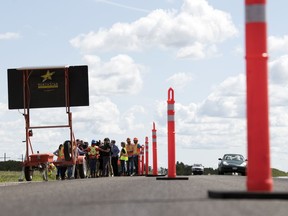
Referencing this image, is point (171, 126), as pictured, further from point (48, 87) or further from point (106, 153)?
point (106, 153)

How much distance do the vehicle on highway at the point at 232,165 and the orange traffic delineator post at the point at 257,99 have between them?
35.0 meters

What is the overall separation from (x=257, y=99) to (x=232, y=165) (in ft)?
116

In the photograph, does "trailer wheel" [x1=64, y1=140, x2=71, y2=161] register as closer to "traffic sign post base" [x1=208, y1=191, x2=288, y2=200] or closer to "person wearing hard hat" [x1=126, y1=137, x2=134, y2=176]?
"person wearing hard hat" [x1=126, y1=137, x2=134, y2=176]

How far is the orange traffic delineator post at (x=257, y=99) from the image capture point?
8.45 m

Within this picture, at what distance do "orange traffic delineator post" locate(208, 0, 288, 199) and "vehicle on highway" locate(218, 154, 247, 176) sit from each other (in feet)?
115

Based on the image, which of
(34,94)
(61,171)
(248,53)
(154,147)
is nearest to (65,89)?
(34,94)

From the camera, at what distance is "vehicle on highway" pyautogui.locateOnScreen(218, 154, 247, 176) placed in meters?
43.4

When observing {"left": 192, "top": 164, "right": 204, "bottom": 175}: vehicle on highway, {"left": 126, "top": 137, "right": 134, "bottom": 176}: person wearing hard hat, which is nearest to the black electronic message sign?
{"left": 126, "top": 137, "right": 134, "bottom": 176}: person wearing hard hat

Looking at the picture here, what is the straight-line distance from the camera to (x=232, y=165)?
43562 mm

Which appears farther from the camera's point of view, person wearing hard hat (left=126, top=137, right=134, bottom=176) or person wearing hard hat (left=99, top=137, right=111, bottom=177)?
person wearing hard hat (left=126, top=137, right=134, bottom=176)

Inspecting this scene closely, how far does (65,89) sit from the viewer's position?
86.5ft

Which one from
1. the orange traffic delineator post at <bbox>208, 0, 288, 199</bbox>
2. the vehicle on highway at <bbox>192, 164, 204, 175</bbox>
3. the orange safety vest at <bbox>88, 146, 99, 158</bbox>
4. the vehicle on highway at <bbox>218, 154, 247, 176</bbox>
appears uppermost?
the orange traffic delineator post at <bbox>208, 0, 288, 199</bbox>

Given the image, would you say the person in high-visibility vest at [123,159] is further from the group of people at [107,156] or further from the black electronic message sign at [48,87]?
the black electronic message sign at [48,87]

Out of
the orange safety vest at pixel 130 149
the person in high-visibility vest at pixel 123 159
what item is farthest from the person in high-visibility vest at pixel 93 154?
the orange safety vest at pixel 130 149
